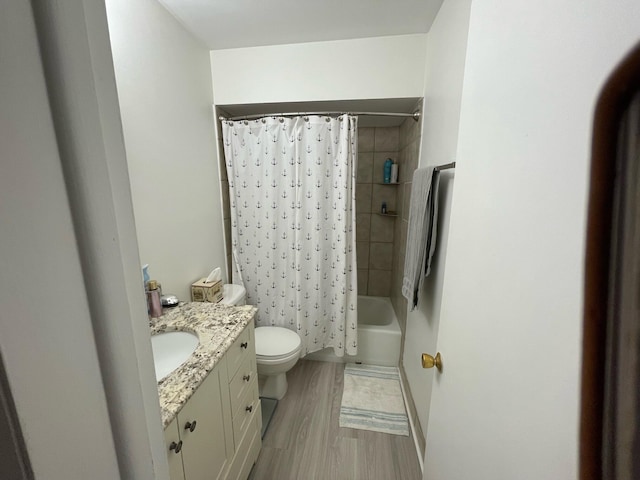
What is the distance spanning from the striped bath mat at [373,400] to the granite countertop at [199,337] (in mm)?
1075

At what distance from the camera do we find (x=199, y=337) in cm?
109

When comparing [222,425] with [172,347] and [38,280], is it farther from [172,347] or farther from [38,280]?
[38,280]

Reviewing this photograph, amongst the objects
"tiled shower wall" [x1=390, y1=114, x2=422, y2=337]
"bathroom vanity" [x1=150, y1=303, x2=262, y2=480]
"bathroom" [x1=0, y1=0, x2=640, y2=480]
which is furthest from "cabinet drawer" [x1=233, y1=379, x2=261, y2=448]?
"tiled shower wall" [x1=390, y1=114, x2=422, y2=337]

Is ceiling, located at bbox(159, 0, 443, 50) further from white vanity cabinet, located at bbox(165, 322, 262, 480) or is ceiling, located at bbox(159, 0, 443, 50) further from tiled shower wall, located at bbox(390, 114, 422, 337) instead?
white vanity cabinet, located at bbox(165, 322, 262, 480)

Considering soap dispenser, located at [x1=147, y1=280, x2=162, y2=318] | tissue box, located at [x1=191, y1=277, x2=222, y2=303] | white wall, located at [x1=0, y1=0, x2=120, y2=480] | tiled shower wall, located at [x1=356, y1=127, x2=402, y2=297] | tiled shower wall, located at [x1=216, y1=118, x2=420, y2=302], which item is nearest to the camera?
white wall, located at [x1=0, y1=0, x2=120, y2=480]

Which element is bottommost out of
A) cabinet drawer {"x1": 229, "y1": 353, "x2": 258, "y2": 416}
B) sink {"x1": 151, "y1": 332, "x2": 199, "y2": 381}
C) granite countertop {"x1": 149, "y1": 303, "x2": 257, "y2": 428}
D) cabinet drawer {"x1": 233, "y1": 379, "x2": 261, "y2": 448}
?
cabinet drawer {"x1": 233, "y1": 379, "x2": 261, "y2": 448}

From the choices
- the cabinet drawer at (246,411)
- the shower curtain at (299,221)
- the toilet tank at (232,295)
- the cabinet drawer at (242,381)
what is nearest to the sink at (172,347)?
the cabinet drawer at (242,381)

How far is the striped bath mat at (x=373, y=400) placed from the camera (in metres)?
1.67

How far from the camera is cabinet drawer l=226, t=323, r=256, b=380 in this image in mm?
1106

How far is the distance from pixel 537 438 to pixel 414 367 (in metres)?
1.43

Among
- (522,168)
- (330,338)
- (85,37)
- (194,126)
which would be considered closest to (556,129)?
(522,168)

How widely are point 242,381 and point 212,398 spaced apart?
29 centimetres

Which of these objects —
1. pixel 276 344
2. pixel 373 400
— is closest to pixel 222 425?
pixel 276 344

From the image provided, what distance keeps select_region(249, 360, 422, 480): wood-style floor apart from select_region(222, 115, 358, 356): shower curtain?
1.41 ft
